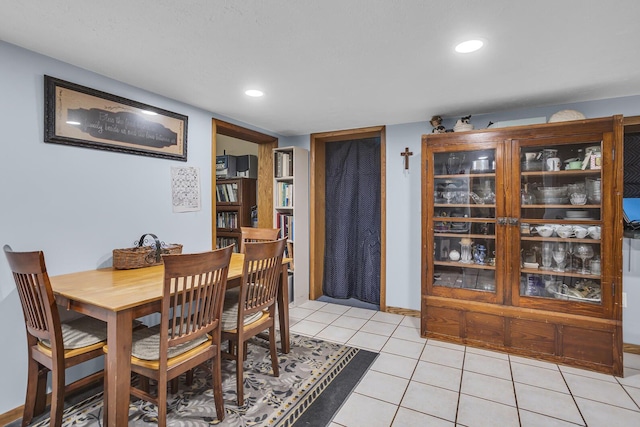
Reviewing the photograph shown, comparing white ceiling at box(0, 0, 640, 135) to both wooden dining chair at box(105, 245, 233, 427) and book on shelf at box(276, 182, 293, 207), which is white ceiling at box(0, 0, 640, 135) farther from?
book on shelf at box(276, 182, 293, 207)

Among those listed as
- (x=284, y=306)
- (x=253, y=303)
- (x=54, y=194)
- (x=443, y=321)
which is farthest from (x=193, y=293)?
(x=443, y=321)

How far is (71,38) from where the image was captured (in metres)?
1.75

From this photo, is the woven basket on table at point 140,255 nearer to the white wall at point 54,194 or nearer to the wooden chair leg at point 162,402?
the white wall at point 54,194

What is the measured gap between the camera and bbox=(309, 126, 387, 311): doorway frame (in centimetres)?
366

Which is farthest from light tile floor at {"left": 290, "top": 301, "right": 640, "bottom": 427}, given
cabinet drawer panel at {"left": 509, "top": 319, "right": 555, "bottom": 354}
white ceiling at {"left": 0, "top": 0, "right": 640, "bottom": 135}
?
white ceiling at {"left": 0, "top": 0, "right": 640, "bottom": 135}

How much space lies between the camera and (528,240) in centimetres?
270

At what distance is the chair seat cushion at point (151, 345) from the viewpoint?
1.59m

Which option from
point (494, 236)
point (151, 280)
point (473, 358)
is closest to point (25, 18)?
point (151, 280)

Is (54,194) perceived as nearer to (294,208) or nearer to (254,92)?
(254,92)

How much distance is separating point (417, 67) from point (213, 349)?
2183mm

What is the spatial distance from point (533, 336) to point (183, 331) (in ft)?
8.66

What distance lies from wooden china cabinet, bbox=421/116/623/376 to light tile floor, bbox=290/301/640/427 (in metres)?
0.20

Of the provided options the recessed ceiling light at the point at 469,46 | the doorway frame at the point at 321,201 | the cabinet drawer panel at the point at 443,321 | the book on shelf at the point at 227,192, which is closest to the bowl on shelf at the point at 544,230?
the cabinet drawer panel at the point at 443,321

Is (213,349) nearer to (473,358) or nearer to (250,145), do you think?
(473,358)
